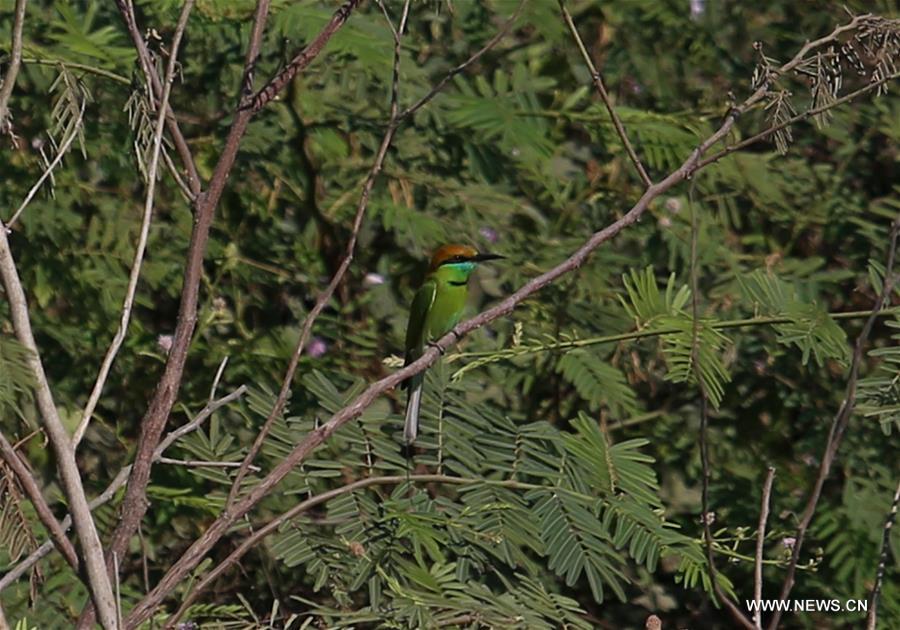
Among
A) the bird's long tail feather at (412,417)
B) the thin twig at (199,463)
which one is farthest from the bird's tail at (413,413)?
the thin twig at (199,463)

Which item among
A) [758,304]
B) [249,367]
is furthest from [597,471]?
[249,367]

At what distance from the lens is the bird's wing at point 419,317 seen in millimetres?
3605

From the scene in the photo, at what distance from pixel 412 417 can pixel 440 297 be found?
1.30 m

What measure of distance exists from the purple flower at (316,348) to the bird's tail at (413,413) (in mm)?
1080

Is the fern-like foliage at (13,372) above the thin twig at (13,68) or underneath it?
underneath

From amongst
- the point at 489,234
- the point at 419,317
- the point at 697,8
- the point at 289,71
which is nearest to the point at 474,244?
the point at 489,234

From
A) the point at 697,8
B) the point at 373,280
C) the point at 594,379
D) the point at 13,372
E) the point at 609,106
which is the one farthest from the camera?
the point at 697,8

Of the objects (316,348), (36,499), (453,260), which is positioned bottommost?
(316,348)

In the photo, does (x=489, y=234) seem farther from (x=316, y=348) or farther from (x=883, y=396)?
(x=883, y=396)

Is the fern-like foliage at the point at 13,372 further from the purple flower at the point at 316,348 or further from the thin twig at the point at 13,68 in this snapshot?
the purple flower at the point at 316,348

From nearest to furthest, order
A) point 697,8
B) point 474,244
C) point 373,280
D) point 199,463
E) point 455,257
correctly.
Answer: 1. point 199,463
2. point 455,257
3. point 474,244
4. point 373,280
5. point 697,8

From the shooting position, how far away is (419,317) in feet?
12.0

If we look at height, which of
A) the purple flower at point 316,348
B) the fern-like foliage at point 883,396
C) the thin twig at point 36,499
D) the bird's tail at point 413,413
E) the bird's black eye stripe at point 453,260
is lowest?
the purple flower at point 316,348

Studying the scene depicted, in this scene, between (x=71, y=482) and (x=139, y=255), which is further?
(x=139, y=255)
